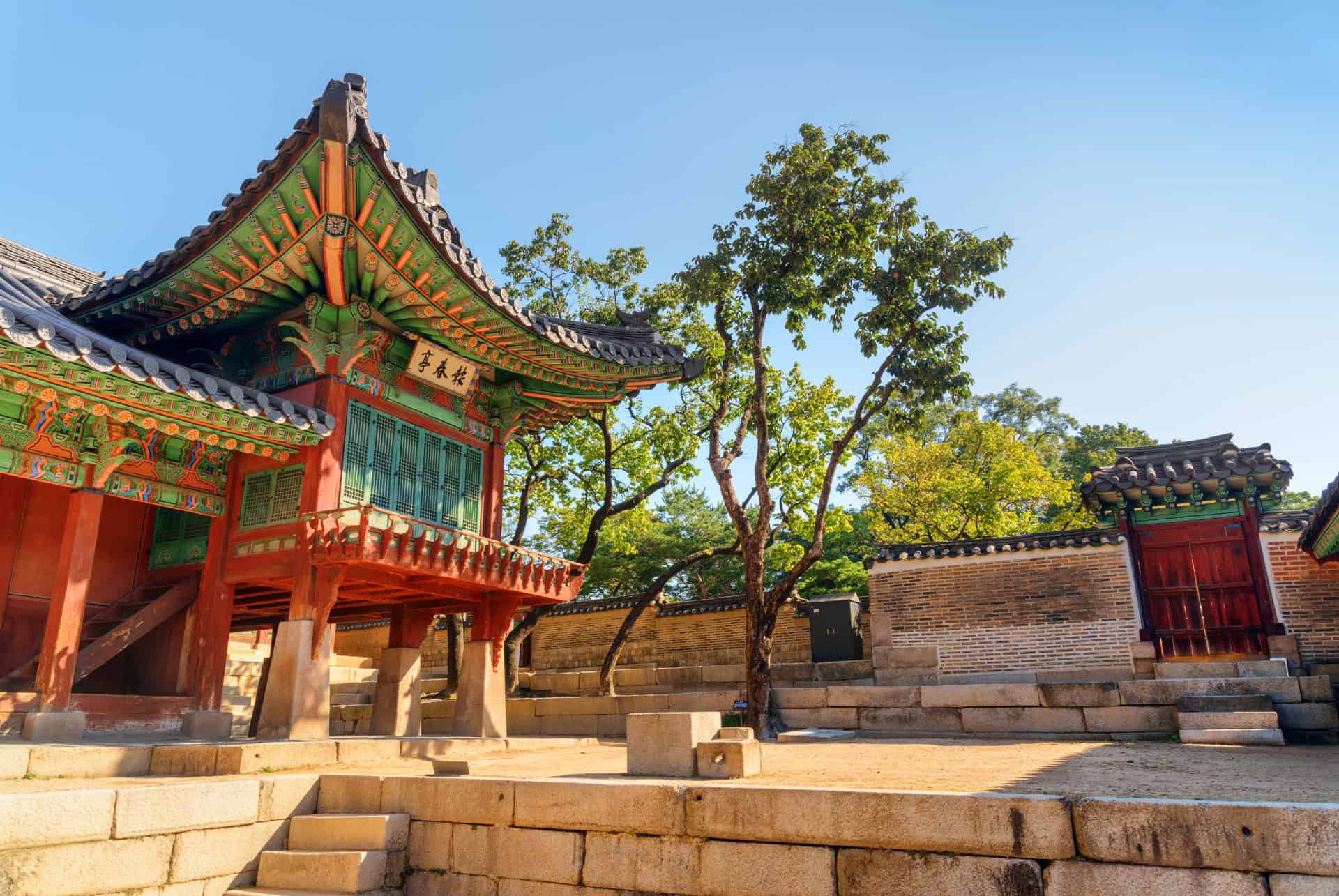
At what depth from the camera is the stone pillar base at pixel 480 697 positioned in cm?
1218

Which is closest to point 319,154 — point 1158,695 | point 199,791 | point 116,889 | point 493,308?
point 493,308

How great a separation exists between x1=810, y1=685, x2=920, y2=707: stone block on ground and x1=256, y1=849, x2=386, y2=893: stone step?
861cm

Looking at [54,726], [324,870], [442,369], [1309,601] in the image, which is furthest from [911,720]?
[54,726]

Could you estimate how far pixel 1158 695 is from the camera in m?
11.6

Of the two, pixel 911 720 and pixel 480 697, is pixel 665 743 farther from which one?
pixel 911 720

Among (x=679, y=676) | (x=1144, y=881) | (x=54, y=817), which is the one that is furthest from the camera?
(x=679, y=676)

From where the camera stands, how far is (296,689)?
31.9ft

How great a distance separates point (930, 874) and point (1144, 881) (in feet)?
3.67

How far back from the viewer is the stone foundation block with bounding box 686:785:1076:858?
15.7 ft

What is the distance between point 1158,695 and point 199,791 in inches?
456

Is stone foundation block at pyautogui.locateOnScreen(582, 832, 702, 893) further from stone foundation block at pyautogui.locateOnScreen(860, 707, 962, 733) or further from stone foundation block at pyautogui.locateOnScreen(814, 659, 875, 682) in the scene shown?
stone foundation block at pyautogui.locateOnScreen(814, 659, 875, 682)

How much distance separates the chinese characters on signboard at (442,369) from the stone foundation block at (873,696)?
7569 mm

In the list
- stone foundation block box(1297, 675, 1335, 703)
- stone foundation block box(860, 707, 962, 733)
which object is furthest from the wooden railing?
stone foundation block box(1297, 675, 1335, 703)

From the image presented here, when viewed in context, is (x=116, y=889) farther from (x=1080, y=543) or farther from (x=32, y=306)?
(x=1080, y=543)
